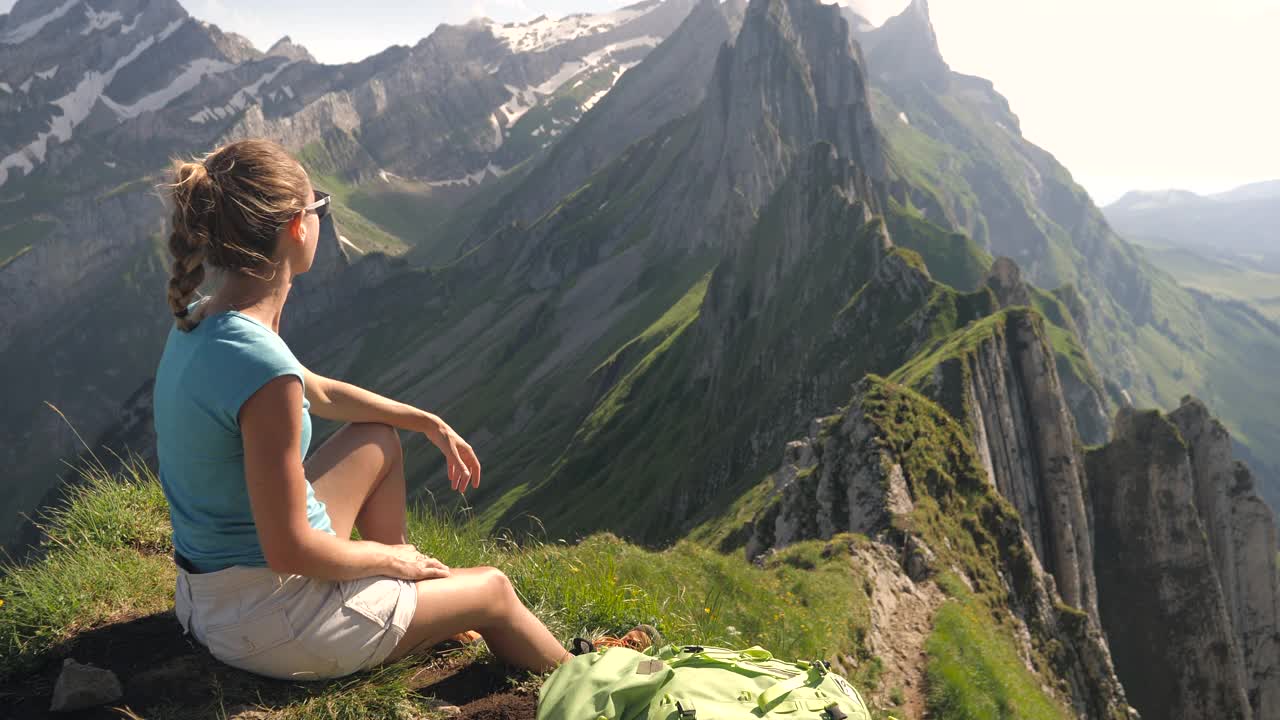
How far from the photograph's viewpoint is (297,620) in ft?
17.1

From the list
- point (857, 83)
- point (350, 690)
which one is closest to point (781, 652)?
point (350, 690)

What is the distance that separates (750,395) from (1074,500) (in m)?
42.1

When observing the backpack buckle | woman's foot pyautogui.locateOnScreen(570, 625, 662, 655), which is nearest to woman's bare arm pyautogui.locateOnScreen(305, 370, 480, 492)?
woman's foot pyautogui.locateOnScreen(570, 625, 662, 655)

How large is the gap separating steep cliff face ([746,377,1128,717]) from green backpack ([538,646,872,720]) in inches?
675

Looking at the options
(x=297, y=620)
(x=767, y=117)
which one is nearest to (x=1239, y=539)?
(x=297, y=620)

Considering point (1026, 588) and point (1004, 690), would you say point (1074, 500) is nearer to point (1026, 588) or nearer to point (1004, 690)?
point (1026, 588)

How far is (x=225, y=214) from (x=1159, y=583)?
185ft

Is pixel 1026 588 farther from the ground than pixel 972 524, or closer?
closer

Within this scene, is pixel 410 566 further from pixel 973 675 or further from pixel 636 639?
pixel 973 675

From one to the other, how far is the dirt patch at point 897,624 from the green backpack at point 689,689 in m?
9.77

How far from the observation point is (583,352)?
16962cm

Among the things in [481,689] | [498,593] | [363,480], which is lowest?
[481,689]

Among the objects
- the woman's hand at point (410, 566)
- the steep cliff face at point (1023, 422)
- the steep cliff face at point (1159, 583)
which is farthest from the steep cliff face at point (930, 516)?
the steep cliff face at point (1159, 583)

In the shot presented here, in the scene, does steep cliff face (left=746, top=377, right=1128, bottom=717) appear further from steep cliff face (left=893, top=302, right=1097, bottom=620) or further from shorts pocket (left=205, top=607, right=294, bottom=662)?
shorts pocket (left=205, top=607, right=294, bottom=662)
